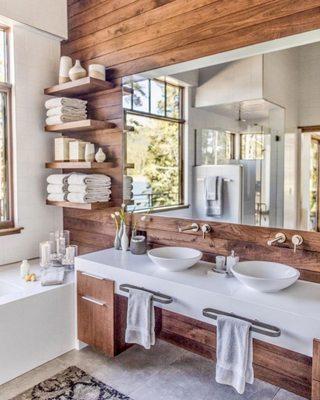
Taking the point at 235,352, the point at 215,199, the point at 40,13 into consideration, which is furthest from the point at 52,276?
the point at 40,13

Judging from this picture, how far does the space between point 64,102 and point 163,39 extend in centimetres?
105

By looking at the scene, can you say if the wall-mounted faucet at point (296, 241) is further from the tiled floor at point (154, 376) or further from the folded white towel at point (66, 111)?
the folded white towel at point (66, 111)

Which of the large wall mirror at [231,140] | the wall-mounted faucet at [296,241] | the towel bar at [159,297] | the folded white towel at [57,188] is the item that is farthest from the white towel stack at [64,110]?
the wall-mounted faucet at [296,241]

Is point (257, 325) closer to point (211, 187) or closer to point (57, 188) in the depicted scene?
point (211, 187)

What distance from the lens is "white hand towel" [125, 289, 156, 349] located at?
2.18m

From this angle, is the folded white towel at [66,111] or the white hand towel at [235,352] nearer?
the white hand towel at [235,352]

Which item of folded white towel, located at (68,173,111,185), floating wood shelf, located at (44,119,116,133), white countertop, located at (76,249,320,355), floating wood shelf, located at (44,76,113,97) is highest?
floating wood shelf, located at (44,76,113,97)

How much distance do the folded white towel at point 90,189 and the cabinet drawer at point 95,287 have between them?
706 mm

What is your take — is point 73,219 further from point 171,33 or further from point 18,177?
point 171,33

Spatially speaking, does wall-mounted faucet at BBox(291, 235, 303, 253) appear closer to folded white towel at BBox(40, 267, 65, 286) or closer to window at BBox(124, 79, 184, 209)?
window at BBox(124, 79, 184, 209)

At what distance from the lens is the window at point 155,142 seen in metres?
2.75

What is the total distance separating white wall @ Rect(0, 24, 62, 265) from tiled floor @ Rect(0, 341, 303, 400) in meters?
1.18

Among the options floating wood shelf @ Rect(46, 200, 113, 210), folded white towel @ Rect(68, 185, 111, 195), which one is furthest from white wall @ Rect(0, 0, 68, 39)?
floating wood shelf @ Rect(46, 200, 113, 210)

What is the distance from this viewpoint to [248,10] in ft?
7.28
